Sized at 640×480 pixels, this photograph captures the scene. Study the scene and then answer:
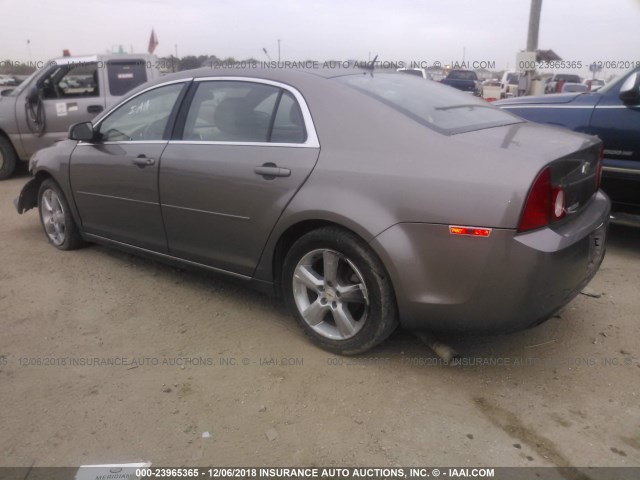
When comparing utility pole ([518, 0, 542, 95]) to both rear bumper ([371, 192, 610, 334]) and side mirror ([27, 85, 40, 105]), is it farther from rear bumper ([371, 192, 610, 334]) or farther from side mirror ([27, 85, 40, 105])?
rear bumper ([371, 192, 610, 334])

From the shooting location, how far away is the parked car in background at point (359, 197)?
2.62 metres

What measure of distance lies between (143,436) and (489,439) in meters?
1.55

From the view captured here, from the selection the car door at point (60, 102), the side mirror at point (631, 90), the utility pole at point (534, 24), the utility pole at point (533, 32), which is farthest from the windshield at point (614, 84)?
the utility pole at point (534, 24)

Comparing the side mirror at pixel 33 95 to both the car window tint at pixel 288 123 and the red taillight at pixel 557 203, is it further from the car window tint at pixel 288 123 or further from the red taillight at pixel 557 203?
the red taillight at pixel 557 203

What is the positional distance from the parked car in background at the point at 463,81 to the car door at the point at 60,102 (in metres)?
16.9

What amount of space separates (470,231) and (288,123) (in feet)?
4.18

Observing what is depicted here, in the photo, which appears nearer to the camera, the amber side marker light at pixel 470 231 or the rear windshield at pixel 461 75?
the amber side marker light at pixel 470 231

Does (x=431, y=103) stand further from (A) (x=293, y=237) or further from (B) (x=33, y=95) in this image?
(B) (x=33, y=95)

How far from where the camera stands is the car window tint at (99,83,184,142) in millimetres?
3939

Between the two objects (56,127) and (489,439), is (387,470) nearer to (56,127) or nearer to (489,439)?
(489,439)

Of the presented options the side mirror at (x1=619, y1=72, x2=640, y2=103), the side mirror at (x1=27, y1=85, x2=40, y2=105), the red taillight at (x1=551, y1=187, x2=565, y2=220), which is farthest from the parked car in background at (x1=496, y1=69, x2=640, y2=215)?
the side mirror at (x1=27, y1=85, x2=40, y2=105)

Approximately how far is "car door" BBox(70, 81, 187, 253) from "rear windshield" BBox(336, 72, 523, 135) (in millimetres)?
1348

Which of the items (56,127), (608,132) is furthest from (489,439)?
(56,127)

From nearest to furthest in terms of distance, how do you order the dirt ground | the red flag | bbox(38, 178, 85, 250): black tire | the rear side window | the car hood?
the dirt ground, bbox(38, 178, 85, 250): black tire, the car hood, the rear side window, the red flag
